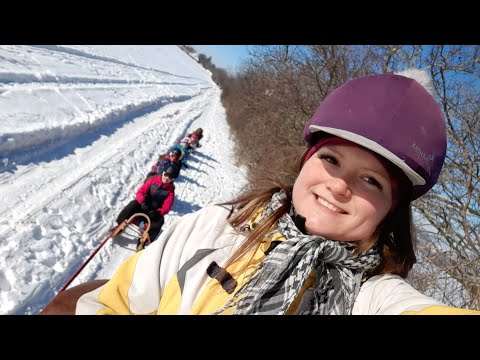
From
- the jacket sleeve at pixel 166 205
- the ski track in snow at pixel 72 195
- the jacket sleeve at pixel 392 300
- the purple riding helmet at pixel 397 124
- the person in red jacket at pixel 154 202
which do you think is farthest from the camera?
the jacket sleeve at pixel 166 205

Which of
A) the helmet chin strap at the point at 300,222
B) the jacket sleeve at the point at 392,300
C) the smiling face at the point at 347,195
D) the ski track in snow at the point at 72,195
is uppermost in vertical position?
the smiling face at the point at 347,195

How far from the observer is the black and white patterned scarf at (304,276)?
3.99ft

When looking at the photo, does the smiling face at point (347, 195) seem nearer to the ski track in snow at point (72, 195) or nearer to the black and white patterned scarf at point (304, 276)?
the black and white patterned scarf at point (304, 276)

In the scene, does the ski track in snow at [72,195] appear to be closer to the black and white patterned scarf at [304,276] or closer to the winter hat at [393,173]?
the black and white patterned scarf at [304,276]

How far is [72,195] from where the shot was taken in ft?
15.3

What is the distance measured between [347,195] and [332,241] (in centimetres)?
20

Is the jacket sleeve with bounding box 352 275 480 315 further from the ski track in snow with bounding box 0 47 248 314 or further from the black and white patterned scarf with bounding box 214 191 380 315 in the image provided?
the ski track in snow with bounding box 0 47 248 314

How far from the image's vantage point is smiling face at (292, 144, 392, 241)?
1.23 metres

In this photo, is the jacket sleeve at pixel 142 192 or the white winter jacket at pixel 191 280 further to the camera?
the jacket sleeve at pixel 142 192

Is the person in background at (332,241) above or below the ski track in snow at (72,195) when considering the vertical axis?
above

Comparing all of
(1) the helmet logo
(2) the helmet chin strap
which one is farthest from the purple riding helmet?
(2) the helmet chin strap

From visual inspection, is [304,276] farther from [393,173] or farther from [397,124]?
[397,124]

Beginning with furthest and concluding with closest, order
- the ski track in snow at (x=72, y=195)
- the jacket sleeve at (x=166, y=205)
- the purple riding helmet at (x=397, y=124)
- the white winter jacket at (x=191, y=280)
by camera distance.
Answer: the jacket sleeve at (x=166, y=205)
the ski track in snow at (x=72, y=195)
the white winter jacket at (x=191, y=280)
the purple riding helmet at (x=397, y=124)

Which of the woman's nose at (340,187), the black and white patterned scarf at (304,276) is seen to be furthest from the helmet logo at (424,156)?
the black and white patterned scarf at (304,276)
